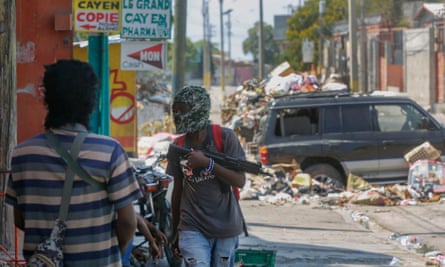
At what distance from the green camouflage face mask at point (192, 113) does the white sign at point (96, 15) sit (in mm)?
4968

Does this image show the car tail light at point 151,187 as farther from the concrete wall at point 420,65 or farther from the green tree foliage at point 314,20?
the green tree foliage at point 314,20

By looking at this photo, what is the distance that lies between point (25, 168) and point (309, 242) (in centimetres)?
833

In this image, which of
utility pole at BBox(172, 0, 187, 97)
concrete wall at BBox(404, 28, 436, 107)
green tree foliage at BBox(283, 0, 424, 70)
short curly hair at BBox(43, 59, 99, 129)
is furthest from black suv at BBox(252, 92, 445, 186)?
green tree foliage at BBox(283, 0, 424, 70)

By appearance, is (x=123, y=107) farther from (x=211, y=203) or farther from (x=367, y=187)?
(x=211, y=203)

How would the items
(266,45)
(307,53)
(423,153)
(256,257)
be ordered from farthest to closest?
(266,45) < (307,53) < (423,153) < (256,257)

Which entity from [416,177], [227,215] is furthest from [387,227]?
[227,215]

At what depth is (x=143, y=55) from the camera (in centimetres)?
1256

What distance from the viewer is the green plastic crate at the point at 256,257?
23.6ft

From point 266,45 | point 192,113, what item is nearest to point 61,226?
point 192,113

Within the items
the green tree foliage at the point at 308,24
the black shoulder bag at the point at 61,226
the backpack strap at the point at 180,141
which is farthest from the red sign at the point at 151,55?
the green tree foliage at the point at 308,24

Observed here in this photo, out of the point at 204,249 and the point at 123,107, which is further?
the point at 123,107

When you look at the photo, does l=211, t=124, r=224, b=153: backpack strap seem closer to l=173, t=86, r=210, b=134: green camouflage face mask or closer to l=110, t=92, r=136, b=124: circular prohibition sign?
l=173, t=86, r=210, b=134: green camouflage face mask

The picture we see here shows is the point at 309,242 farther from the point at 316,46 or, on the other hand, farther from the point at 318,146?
the point at 316,46

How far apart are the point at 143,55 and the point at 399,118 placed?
6612mm
